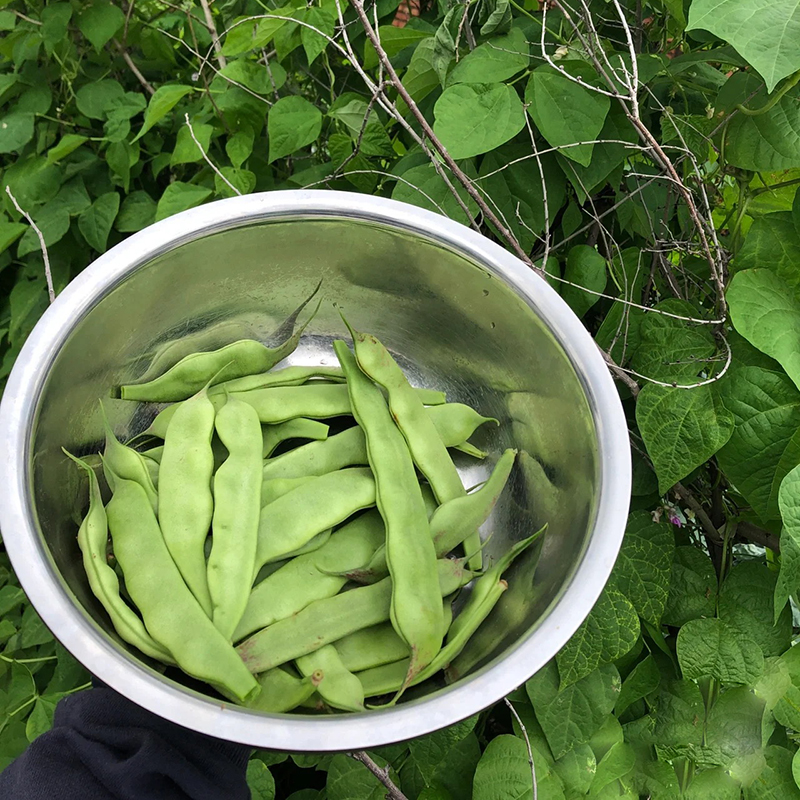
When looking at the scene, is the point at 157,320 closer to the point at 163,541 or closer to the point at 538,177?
the point at 163,541

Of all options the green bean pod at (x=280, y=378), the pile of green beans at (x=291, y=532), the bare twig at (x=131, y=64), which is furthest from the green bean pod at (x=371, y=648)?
the bare twig at (x=131, y=64)

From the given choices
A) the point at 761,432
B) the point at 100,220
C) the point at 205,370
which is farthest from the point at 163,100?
the point at 761,432

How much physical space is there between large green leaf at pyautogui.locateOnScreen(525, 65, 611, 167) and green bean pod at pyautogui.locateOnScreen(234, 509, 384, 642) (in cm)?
49

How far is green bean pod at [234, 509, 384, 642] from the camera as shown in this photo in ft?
2.37

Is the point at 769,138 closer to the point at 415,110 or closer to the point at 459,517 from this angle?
the point at 415,110

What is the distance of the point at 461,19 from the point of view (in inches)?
32.2

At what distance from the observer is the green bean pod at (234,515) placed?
0.70m

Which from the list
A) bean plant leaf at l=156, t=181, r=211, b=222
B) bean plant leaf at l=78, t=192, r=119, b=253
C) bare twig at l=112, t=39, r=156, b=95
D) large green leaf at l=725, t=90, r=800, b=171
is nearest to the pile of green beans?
bean plant leaf at l=156, t=181, r=211, b=222

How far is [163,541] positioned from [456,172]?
1.71 ft

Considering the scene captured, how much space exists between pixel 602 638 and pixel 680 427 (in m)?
0.27

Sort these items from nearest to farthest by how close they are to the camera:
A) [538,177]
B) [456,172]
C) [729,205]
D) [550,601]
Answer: [550,601] → [456,172] → [538,177] → [729,205]

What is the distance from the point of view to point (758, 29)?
62cm

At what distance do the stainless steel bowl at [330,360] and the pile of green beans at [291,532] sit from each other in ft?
0.12

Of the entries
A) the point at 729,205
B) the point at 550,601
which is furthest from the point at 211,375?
the point at 729,205
